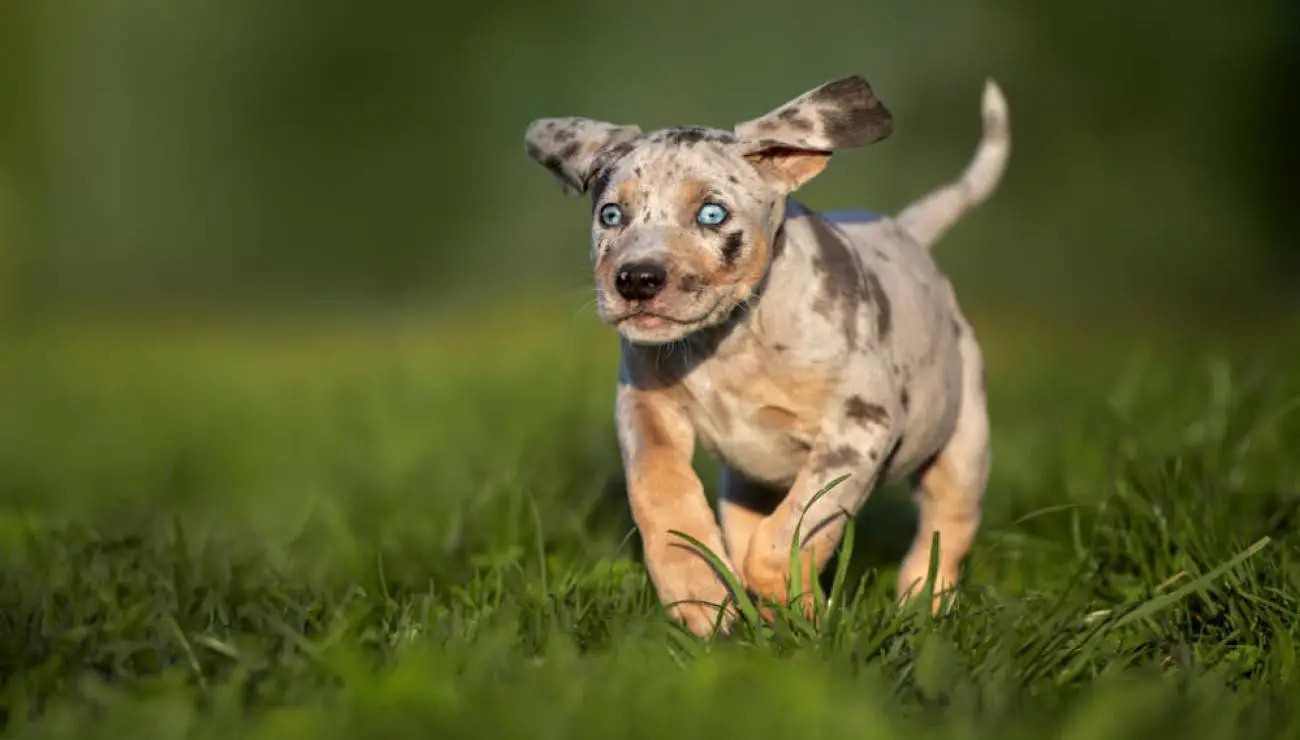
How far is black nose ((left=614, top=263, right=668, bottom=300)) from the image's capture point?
13.0ft

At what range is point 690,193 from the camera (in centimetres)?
419

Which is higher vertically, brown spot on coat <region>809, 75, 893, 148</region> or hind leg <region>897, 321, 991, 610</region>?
brown spot on coat <region>809, 75, 893, 148</region>

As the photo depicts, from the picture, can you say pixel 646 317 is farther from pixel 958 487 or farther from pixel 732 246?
pixel 958 487

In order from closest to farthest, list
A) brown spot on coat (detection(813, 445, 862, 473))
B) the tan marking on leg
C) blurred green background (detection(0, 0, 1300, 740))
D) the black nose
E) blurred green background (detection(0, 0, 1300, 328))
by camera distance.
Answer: blurred green background (detection(0, 0, 1300, 740))
the black nose
brown spot on coat (detection(813, 445, 862, 473))
the tan marking on leg
blurred green background (detection(0, 0, 1300, 328))

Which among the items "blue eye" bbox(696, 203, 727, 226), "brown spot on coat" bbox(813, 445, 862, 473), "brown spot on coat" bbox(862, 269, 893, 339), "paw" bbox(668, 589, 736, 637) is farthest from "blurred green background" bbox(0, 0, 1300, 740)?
"brown spot on coat" bbox(862, 269, 893, 339)

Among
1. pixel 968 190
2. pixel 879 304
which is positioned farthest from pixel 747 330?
pixel 968 190

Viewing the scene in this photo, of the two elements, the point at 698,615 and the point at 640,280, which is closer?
the point at 640,280

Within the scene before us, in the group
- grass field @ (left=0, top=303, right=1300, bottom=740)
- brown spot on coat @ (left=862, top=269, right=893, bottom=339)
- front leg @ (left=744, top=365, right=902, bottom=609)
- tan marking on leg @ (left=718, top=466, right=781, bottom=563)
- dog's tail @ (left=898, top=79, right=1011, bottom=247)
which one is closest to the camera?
grass field @ (left=0, top=303, right=1300, bottom=740)

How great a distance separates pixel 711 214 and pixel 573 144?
0.54m

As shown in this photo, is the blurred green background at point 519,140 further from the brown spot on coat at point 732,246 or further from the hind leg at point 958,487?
the brown spot on coat at point 732,246

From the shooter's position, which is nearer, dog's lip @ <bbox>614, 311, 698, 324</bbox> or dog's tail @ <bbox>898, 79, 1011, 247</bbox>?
dog's lip @ <bbox>614, 311, 698, 324</bbox>

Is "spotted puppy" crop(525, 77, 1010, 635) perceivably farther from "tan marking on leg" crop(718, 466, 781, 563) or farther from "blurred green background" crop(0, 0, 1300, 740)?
"tan marking on leg" crop(718, 466, 781, 563)

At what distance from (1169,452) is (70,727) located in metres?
3.91

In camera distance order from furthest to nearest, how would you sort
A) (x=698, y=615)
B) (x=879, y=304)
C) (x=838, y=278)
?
(x=879, y=304) < (x=838, y=278) < (x=698, y=615)
